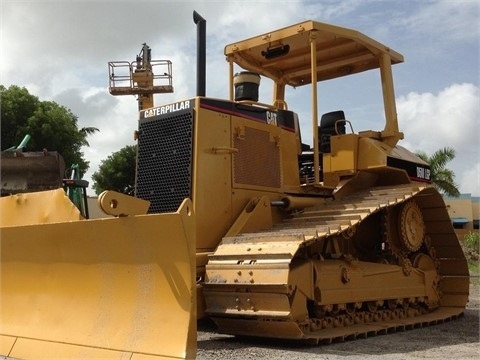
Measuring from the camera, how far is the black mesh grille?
677 cm

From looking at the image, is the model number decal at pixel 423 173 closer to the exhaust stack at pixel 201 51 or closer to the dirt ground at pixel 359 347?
the dirt ground at pixel 359 347

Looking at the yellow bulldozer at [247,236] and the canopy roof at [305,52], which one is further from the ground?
the canopy roof at [305,52]

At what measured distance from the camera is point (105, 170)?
119 ft

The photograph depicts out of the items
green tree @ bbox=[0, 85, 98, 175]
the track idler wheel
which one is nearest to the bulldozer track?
the track idler wheel

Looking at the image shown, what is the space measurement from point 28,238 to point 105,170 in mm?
31005

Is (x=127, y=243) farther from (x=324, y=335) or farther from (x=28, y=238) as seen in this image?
(x=324, y=335)

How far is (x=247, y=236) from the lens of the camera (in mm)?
6285

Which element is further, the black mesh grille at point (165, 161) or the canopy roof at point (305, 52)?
the canopy roof at point (305, 52)

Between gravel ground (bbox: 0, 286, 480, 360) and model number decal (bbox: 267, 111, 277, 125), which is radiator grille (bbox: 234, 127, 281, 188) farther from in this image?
gravel ground (bbox: 0, 286, 480, 360)

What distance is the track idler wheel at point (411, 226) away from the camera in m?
7.98

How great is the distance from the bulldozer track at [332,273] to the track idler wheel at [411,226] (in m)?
0.01

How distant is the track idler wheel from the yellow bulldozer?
28 mm

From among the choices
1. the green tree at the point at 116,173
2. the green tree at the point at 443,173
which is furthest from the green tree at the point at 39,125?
the green tree at the point at 443,173

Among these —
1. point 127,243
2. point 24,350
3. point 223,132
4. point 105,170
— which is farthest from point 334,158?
point 105,170
